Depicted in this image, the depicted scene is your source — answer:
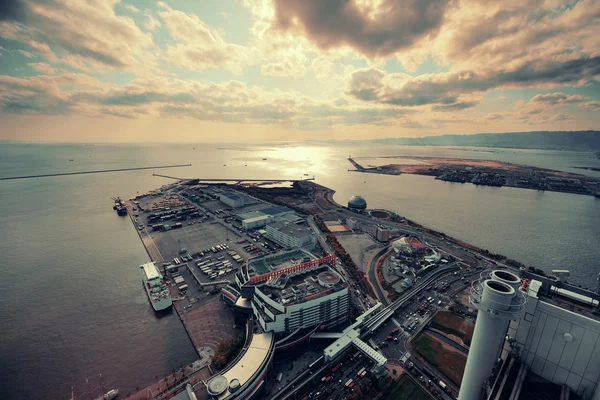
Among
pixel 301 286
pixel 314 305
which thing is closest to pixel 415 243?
pixel 301 286

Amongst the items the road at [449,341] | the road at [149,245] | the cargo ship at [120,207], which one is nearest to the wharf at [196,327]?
the road at [149,245]

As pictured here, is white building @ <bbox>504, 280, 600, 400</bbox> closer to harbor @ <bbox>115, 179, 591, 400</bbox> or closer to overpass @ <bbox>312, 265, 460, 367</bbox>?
harbor @ <bbox>115, 179, 591, 400</bbox>

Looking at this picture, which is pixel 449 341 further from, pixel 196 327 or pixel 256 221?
pixel 256 221

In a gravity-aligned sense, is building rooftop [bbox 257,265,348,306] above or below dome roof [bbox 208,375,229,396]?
above

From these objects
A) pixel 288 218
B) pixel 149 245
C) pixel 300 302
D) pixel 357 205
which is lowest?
pixel 149 245

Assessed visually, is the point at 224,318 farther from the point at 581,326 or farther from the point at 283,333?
the point at 581,326

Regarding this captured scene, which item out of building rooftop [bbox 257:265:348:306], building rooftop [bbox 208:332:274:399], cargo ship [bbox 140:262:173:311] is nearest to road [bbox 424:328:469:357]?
building rooftop [bbox 257:265:348:306]

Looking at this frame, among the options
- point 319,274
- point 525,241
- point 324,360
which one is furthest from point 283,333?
point 525,241

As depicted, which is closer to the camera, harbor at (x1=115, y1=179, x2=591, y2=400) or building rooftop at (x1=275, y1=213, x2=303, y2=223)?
harbor at (x1=115, y1=179, x2=591, y2=400)
